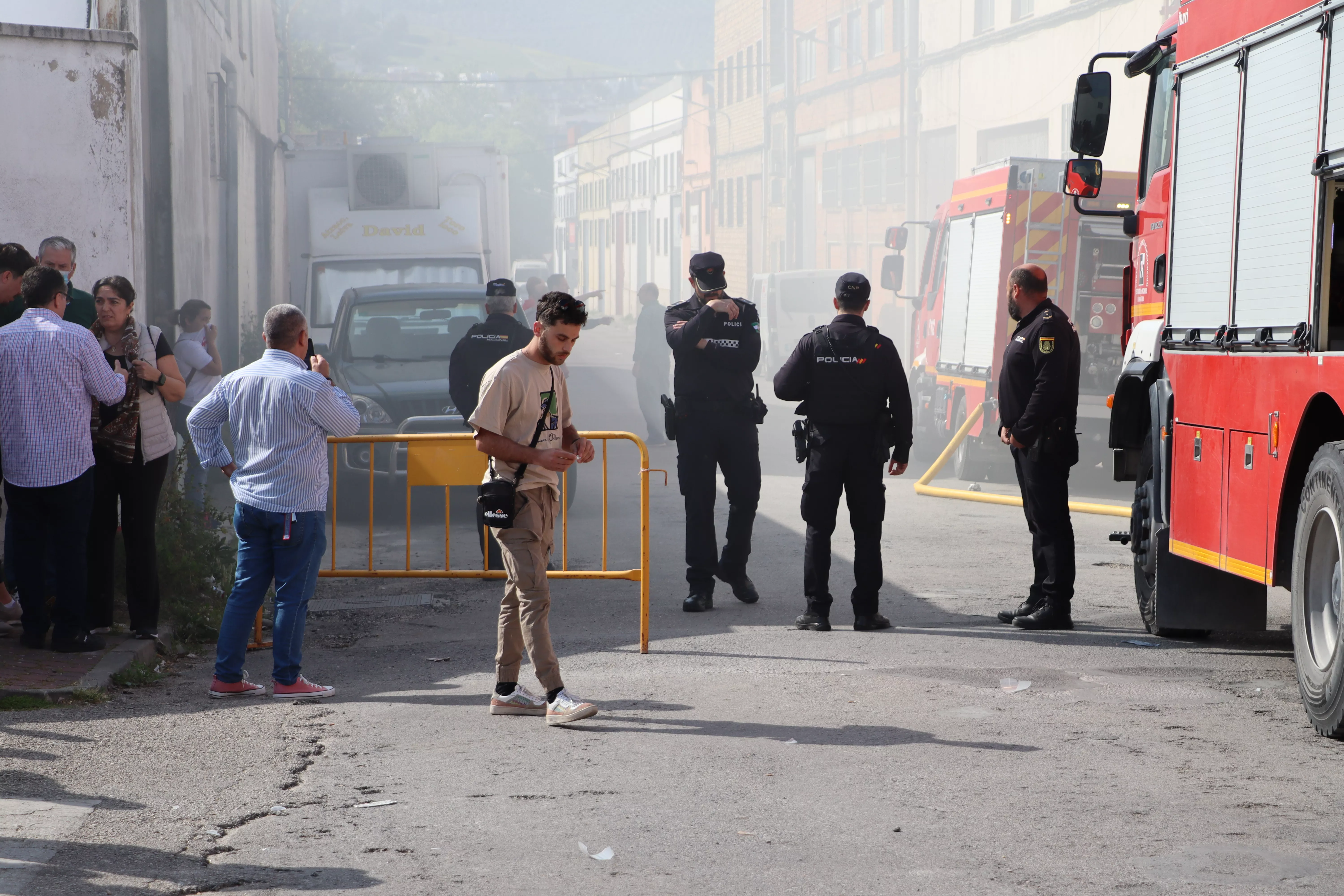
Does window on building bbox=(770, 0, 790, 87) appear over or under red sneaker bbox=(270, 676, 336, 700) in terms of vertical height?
over

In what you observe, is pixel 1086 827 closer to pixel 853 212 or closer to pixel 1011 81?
pixel 1011 81

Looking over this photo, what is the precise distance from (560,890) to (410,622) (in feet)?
15.1

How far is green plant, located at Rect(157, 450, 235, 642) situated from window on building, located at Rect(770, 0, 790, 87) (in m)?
39.8

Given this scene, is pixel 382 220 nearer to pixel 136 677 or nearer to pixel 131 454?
pixel 131 454

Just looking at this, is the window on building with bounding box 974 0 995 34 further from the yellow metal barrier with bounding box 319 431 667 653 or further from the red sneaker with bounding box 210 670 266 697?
the red sneaker with bounding box 210 670 266 697

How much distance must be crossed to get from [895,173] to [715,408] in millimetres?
28566

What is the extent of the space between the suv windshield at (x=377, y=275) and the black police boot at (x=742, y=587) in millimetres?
8950

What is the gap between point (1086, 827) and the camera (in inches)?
180

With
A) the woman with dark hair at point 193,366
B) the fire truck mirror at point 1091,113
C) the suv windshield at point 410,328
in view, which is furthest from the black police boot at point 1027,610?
the suv windshield at point 410,328

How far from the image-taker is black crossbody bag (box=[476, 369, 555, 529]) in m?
5.87

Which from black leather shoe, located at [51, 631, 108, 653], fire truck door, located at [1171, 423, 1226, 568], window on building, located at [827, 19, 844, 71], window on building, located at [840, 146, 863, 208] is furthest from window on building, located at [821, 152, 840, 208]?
black leather shoe, located at [51, 631, 108, 653]

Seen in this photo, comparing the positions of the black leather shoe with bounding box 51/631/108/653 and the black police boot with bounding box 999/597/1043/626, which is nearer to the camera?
the black leather shoe with bounding box 51/631/108/653

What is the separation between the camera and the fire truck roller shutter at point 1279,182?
229 inches

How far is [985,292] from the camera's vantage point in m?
15.9
